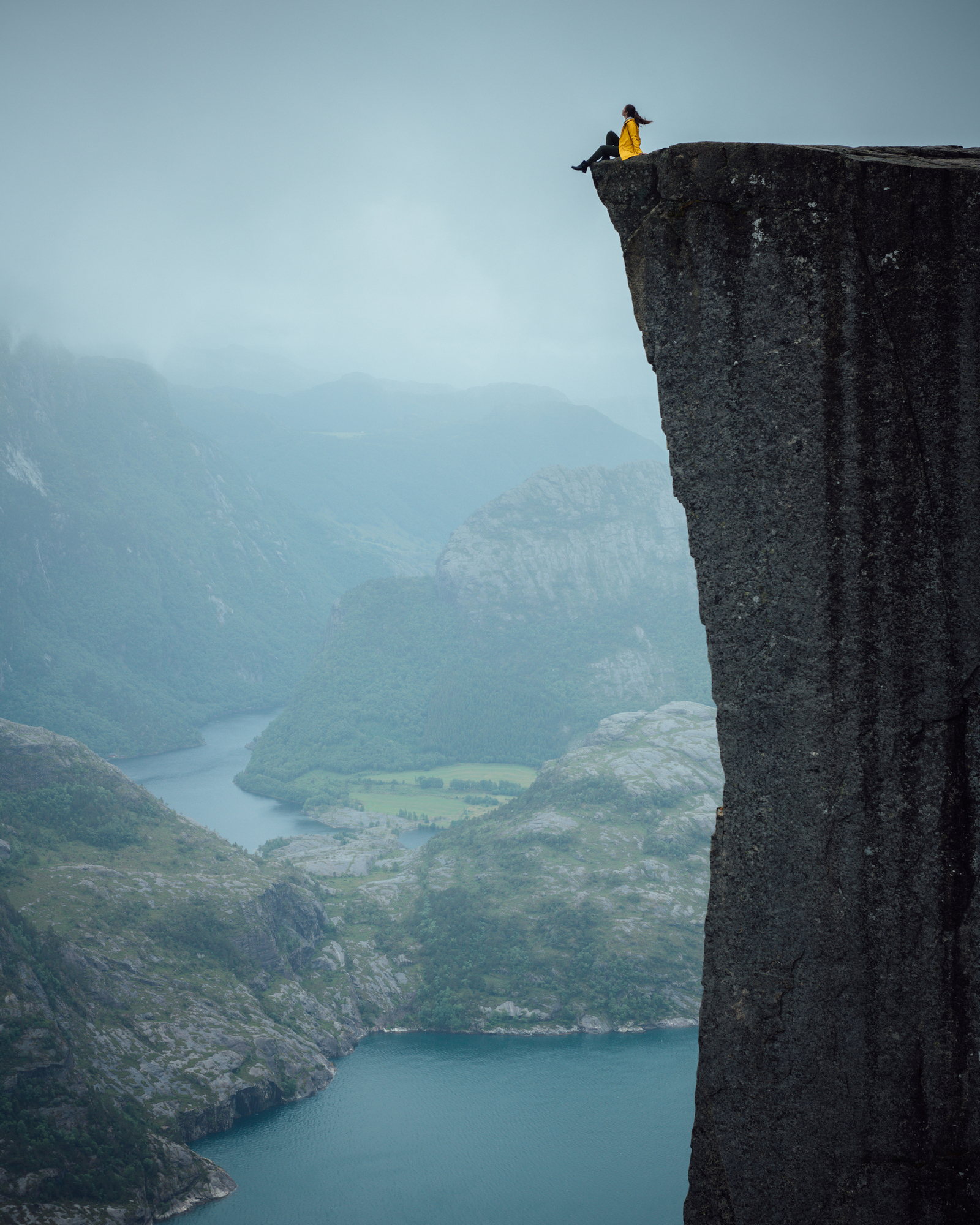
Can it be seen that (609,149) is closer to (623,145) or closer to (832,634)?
(623,145)

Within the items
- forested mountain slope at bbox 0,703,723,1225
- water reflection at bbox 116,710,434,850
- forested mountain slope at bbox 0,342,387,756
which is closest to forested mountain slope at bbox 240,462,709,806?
water reflection at bbox 116,710,434,850

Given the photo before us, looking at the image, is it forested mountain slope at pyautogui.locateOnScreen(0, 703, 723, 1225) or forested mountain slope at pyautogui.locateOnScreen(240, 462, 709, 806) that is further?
forested mountain slope at pyautogui.locateOnScreen(240, 462, 709, 806)

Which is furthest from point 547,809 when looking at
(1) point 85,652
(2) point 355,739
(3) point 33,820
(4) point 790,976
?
(1) point 85,652

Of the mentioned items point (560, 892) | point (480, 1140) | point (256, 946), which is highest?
point (560, 892)

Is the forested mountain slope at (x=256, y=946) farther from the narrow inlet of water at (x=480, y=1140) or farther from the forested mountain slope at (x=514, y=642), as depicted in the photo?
the forested mountain slope at (x=514, y=642)

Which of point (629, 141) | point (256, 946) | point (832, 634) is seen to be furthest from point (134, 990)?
point (629, 141)

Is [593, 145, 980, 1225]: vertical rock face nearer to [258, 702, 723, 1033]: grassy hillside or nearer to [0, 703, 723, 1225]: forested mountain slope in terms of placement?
[0, 703, 723, 1225]: forested mountain slope

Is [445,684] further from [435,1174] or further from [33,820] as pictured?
[435,1174]
